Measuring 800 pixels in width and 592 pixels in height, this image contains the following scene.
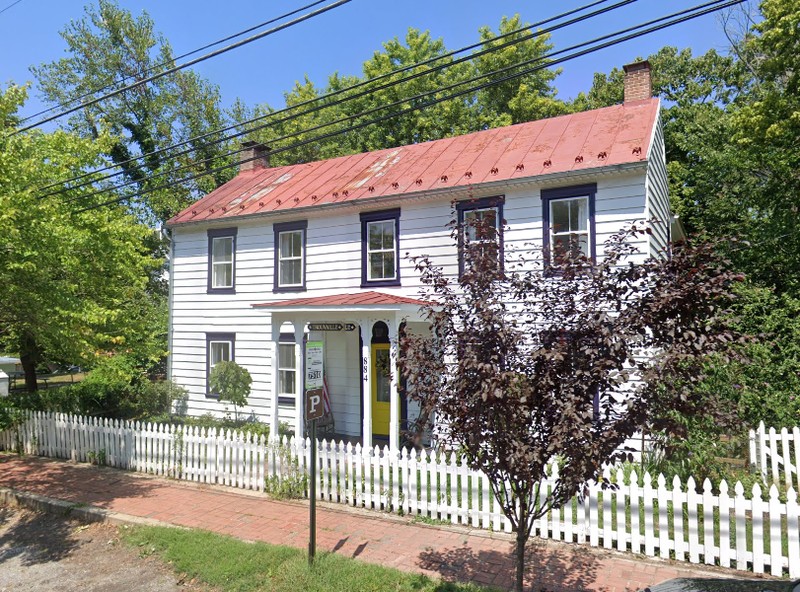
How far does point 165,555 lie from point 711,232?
21460 millimetres

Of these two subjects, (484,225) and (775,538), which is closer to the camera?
(484,225)

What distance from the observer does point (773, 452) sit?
8.81 metres

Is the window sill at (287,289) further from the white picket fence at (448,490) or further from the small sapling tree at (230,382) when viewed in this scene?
the white picket fence at (448,490)

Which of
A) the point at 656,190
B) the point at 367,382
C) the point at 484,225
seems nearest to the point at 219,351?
the point at 367,382

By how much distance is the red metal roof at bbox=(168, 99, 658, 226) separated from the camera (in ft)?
37.4

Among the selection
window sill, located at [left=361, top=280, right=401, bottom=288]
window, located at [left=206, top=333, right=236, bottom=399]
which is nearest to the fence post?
window sill, located at [left=361, top=280, right=401, bottom=288]

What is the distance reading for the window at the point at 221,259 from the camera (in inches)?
602

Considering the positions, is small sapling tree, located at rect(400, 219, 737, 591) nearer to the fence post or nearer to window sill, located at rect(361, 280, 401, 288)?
the fence post

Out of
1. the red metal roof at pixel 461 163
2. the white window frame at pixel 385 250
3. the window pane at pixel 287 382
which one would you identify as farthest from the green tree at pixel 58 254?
the white window frame at pixel 385 250

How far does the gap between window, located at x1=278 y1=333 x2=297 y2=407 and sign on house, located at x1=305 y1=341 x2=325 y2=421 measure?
789cm

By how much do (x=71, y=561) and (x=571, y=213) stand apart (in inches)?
403

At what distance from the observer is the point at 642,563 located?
6184 millimetres

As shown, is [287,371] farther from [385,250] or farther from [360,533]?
[360,533]

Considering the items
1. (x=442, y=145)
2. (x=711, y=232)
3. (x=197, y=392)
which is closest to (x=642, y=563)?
(x=442, y=145)
